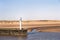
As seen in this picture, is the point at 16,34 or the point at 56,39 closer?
the point at 56,39

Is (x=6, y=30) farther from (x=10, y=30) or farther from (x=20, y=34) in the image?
(x=20, y=34)

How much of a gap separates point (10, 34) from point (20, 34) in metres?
0.66

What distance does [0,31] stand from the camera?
11516 millimetres

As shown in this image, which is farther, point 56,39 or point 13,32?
point 13,32

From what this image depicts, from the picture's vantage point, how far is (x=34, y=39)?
838cm

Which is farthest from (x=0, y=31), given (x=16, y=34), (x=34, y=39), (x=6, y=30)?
(x=34, y=39)

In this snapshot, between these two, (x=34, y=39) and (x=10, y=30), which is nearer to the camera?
(x=34, y=39)

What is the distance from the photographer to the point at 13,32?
37.1 feet

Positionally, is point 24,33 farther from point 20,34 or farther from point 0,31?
point 0,31

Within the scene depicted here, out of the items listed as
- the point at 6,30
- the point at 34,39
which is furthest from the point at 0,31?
the point at 34,39

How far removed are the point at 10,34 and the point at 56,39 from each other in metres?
3.81

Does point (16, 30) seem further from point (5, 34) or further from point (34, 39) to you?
point (34, 39)

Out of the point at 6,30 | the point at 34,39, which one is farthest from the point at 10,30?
the point at 34,39

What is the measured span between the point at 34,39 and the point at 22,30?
2888mm
